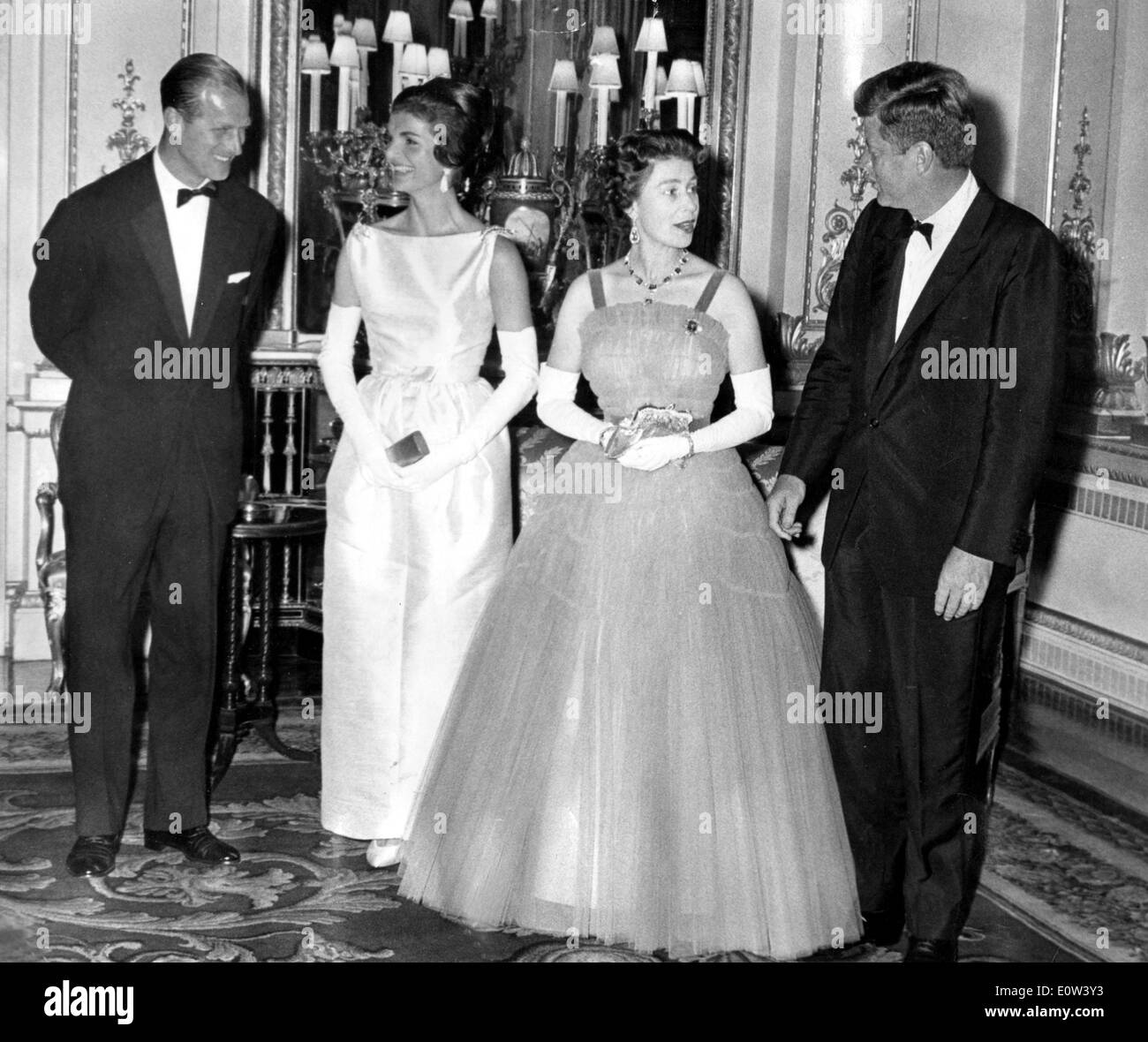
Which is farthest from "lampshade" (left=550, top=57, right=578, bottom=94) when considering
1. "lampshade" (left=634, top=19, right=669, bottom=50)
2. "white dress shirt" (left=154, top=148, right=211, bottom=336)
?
"white dress shirt" (left=154, top=148, right=211, bottom=336)

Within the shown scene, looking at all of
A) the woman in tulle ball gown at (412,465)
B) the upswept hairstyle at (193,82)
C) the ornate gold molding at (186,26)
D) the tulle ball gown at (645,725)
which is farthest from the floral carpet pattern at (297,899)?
the ornate gold molding at (186,26)

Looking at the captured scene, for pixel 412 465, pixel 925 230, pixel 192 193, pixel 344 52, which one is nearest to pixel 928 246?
pixel 925 230

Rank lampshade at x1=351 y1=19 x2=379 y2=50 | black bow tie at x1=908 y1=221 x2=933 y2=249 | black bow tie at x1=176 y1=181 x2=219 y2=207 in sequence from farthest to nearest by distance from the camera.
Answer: lampshade at x1=351 y1=19 x2=379 y2=50 < black bow tie at x1=176 y1=181 x2=219 y2=207 < black bow tie at x1=908 y1=221 x2=933 y2=249

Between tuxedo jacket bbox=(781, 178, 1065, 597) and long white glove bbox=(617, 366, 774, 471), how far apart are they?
204 millimetres

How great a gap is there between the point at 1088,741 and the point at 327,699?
2.83 m

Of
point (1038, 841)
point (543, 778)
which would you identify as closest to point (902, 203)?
point (543, 778)

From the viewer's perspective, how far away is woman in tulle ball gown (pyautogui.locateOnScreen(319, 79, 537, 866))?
374 centimetres

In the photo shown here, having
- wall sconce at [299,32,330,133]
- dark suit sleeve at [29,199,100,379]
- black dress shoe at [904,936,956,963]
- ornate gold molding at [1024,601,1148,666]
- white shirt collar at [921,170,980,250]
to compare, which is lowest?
black dress shoe at [904,936,956,963]

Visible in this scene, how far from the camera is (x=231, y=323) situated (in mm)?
3758

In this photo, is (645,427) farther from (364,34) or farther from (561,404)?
(364,34)

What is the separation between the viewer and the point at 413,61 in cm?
608

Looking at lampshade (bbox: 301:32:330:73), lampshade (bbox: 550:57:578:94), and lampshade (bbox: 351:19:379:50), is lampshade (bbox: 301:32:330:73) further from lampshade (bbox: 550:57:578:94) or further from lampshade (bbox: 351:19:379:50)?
lampshade (bbox: 550:57:578:94)

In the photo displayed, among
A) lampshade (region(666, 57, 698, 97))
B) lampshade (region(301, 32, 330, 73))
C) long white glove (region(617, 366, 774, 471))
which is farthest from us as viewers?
lampshade (region(666, 57, 698, 97))

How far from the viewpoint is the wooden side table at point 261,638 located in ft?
15.4
